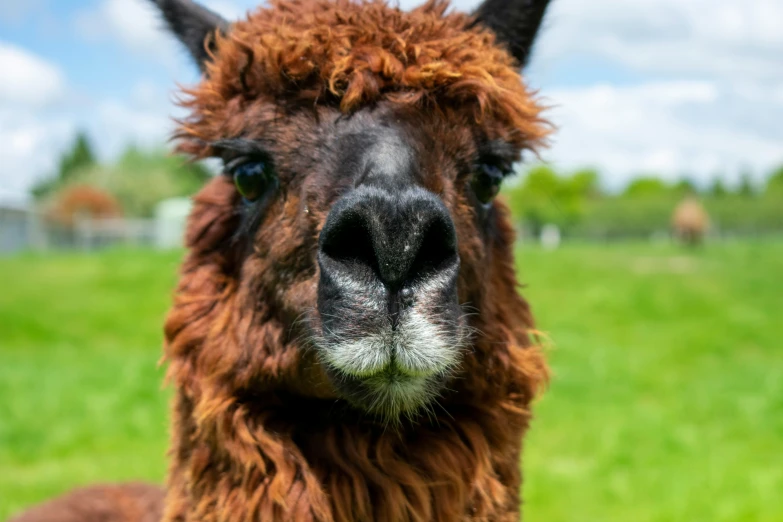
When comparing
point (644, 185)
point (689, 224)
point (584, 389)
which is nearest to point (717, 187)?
point (644, 185)

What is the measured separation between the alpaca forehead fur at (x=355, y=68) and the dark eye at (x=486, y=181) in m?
0.14

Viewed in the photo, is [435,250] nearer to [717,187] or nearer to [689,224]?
[689,224]

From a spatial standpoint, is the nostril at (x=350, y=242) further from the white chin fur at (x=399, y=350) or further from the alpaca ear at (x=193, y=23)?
the alpaca ear at (x=193, y=23)

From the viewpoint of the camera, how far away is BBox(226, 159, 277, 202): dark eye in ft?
10.3

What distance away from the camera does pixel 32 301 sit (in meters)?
21.9

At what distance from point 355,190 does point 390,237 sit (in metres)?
0.22

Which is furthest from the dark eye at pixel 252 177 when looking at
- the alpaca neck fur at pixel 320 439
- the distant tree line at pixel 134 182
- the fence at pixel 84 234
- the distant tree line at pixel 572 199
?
the distant tree line at pixel 134 182

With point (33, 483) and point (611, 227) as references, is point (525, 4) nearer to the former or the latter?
point (33, 483)

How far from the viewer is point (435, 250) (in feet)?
8.25

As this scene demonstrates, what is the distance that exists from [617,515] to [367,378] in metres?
6.32

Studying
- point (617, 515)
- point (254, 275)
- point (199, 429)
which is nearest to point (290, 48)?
point (254, 275)

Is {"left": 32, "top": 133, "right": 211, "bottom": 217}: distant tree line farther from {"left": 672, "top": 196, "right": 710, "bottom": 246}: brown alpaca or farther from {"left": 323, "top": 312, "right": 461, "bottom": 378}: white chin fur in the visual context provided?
{"left": 323, "top": 312, "right": 461, "bottom": 378}: white chin fur

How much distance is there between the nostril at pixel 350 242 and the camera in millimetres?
2416

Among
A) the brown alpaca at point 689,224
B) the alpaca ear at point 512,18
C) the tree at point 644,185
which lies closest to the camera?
the alpaca ear at point 512,18
